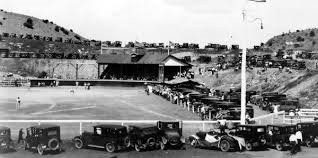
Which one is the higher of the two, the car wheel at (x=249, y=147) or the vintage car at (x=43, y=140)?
the vintage car at (x=43, y=140)

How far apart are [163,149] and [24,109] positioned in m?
25.2

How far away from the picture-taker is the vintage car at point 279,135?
22.6m

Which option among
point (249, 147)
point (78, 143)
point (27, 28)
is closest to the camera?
point (78, 143)

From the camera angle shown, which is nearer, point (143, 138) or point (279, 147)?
point (143, 138)

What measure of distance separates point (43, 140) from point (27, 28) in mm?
161367

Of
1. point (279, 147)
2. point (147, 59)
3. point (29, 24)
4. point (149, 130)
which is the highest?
point (29, 24)

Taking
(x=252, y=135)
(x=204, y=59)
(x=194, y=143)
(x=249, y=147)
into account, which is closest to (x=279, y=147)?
(x=252, y=135)

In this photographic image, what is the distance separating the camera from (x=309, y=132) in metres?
23.8

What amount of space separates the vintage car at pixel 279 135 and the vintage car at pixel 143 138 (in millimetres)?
5772

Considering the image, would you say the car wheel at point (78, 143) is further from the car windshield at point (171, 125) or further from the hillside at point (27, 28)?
the hillside at point (27, 28)

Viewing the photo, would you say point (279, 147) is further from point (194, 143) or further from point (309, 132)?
point (194, 143)

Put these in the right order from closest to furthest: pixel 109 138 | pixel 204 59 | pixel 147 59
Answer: pixel 109 138, pixel 147 59, pixel 204 59

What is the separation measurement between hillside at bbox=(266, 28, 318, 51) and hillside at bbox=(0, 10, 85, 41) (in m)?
84.4

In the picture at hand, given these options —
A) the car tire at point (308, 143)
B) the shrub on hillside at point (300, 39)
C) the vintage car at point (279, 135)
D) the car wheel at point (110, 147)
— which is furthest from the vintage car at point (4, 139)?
the shrub on hillside at point (300, 39)
